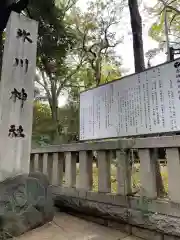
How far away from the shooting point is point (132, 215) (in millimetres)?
2246

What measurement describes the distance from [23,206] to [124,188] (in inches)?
47.1

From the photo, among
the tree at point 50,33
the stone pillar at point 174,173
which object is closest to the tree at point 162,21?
the tree at point 50,33

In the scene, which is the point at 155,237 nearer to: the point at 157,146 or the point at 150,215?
the point at 150,215

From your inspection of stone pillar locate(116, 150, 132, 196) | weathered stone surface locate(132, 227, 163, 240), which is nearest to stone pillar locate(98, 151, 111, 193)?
stone pillar locate(116, 150, 132, 196)

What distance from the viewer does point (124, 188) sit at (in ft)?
8.01

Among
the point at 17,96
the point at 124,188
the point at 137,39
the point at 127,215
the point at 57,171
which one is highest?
the point at 137,39

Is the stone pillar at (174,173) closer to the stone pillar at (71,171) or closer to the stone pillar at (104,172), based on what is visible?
the stone pillar at (104,172)

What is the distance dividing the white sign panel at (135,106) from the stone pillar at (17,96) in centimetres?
95

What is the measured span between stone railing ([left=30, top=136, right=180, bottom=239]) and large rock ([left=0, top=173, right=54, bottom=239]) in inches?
22.0

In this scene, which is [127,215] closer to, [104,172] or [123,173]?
[123,173]

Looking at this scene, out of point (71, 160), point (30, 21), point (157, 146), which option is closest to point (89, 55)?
point (30, 21)

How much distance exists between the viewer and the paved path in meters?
2.24

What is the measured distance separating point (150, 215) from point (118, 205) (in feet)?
1.44

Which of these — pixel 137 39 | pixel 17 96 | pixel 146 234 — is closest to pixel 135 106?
pixel 146 234
